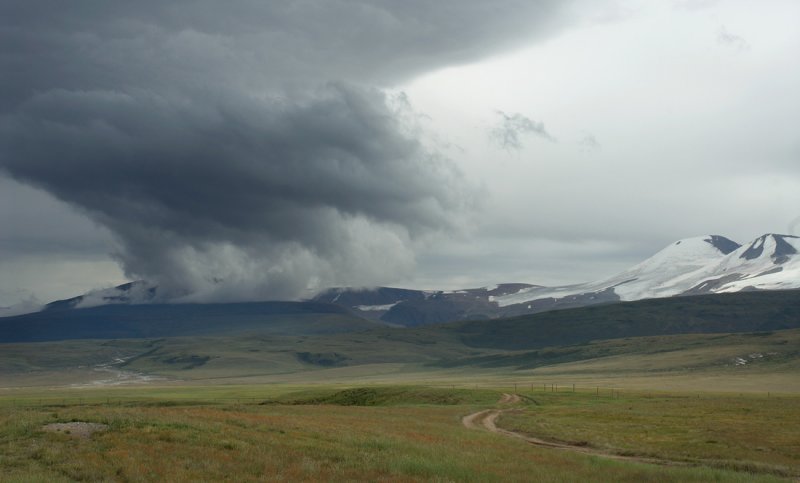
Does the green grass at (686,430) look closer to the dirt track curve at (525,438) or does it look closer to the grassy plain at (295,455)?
the grassy plain at (295,455)

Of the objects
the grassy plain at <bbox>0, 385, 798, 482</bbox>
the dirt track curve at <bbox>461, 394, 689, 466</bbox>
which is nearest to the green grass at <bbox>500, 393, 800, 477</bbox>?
the grassy plain at <bbox>0, 385, 798, 482</bbox>

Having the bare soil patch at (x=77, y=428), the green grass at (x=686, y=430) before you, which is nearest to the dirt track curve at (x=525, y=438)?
the green grass at (x=686, y=430)

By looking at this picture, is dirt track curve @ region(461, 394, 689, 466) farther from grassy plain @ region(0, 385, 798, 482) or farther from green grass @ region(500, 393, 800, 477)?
grassy plain @ region(0, 385, 798, 482)

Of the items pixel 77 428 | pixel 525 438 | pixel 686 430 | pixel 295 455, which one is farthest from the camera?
pixel 686 430

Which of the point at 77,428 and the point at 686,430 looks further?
the point at 686,430

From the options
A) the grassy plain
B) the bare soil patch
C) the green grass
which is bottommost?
the green grass

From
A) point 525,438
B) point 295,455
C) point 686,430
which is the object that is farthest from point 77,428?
point 686,430

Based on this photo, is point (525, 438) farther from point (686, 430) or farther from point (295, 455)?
point (295, 455)

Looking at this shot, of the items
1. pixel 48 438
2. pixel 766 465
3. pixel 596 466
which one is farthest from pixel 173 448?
pixel 766 465

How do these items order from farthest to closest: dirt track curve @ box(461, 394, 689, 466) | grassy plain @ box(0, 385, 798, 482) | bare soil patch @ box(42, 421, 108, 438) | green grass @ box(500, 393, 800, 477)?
1. green grass @ box(500, 393, 800, 477)
2. dirt track curve @ box(461, 394, 689, 466)
3. bare soil patch @ box(42, 421, 108, 438)
4. grassy plain @ box(0, 385, 798, 482)

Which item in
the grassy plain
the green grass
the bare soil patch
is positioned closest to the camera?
the grassy plain

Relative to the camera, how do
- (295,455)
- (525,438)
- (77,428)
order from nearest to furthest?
(295,455) < (77,428) < (525,438)

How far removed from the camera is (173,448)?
35.5 m

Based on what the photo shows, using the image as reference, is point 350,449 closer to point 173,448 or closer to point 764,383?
point 173,448
